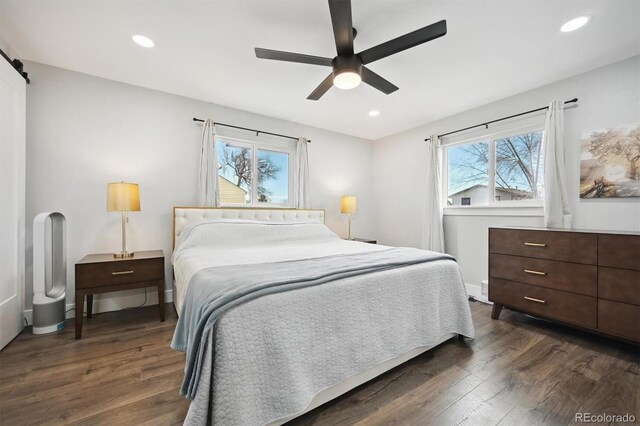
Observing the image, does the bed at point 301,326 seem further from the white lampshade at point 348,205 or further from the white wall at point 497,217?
the white lampshade at point 348,205

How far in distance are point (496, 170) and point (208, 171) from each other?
3678 millimetres

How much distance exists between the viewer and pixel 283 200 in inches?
159

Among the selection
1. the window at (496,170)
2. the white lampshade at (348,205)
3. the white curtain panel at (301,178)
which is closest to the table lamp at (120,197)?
the white curtain panel at (301,178)

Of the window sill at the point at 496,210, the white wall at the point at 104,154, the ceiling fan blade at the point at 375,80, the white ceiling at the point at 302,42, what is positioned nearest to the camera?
the white ceiling at the point at 302,42

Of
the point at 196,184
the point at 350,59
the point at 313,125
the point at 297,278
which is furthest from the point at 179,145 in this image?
the point at 297,278

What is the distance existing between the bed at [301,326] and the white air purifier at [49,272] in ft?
3.82

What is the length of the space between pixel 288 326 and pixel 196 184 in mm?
2650

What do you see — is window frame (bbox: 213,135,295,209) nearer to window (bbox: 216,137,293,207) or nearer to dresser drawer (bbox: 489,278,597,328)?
window (bbox: 216,137,293,207)

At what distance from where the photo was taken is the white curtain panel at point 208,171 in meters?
3.26

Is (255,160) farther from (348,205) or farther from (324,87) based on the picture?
(324,87)

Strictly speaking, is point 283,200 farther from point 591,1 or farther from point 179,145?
point 591,1

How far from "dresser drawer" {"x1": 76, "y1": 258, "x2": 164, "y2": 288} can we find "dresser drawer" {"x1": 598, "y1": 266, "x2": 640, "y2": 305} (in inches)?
147

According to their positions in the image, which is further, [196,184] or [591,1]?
[196,184]

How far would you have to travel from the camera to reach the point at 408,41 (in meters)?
1.69
